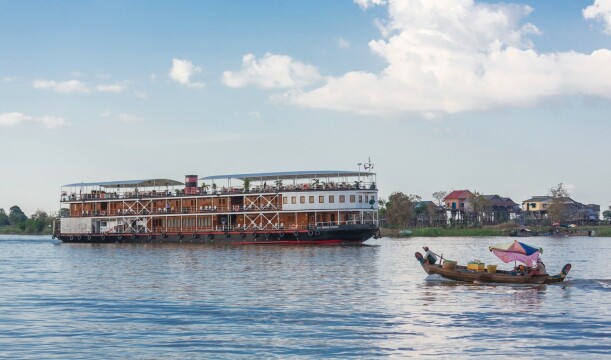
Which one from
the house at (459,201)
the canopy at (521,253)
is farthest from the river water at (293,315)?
the house at (459,201)

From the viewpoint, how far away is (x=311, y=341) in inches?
945

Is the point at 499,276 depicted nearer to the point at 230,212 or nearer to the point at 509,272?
the point at 509,272

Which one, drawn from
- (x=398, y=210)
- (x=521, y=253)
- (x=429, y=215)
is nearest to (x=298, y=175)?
(x=521, y=253)

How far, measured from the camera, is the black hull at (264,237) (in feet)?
268

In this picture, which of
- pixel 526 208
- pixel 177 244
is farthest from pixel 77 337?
pixel 526 208

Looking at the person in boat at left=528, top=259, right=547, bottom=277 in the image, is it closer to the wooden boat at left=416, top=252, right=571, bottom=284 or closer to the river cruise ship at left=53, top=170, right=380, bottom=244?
the wooden boat at left=416, top=252, right=571, bottom=284

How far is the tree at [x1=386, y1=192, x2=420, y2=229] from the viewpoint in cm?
15175

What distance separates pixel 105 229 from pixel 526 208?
108m

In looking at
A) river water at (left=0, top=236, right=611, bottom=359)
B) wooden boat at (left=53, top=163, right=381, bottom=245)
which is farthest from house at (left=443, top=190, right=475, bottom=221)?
river water at (left=0, top=236, right=611, bottom=359)

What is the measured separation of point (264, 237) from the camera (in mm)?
85750

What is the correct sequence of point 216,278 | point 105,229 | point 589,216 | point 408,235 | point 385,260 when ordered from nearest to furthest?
point 216,278 → point 385,260 → point 105,229 → point 408,235 → point 589,216

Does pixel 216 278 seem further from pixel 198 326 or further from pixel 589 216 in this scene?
pixel 589 216

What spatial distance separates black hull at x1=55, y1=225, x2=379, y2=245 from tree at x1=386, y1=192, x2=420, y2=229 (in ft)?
211

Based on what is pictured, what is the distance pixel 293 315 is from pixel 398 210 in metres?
124
